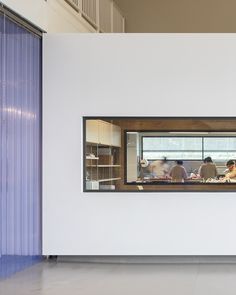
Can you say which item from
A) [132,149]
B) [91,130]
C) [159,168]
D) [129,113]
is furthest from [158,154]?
[91,130]

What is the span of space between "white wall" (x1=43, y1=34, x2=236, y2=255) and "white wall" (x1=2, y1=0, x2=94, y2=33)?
12.1 inches

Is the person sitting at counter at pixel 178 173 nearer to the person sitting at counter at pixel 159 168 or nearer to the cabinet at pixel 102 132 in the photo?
the person sitting at counter at pixel 159 168

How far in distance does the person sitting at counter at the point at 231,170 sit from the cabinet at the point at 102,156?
4.62ft

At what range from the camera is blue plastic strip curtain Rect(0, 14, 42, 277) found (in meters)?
6.46

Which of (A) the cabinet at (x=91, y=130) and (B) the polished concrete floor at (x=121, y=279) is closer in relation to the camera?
(B) the polished concrete floor at (x=121, y=279)

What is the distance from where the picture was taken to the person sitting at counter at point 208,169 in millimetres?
7641

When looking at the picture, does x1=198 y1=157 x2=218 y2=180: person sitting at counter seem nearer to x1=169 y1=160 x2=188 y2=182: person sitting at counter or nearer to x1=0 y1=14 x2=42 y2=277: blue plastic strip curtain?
x1=169 y1=160 x2=188 y2=182: person sitting at counter

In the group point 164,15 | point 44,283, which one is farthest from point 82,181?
point 164,15

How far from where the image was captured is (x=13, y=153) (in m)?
6.70

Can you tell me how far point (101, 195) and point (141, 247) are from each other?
2.74 feet

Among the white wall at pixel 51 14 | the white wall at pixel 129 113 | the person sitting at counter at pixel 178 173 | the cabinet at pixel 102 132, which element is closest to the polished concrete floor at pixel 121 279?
the white wall at pixel 129 113

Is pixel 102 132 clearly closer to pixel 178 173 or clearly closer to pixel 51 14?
pixel 178 173

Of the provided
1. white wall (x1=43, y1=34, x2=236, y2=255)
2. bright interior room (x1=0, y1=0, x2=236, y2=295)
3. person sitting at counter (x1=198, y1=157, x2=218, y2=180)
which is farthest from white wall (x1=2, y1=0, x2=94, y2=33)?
person sitting at counter (x1=198, y1=157, x2=218, y2=180)

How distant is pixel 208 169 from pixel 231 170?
30cm
